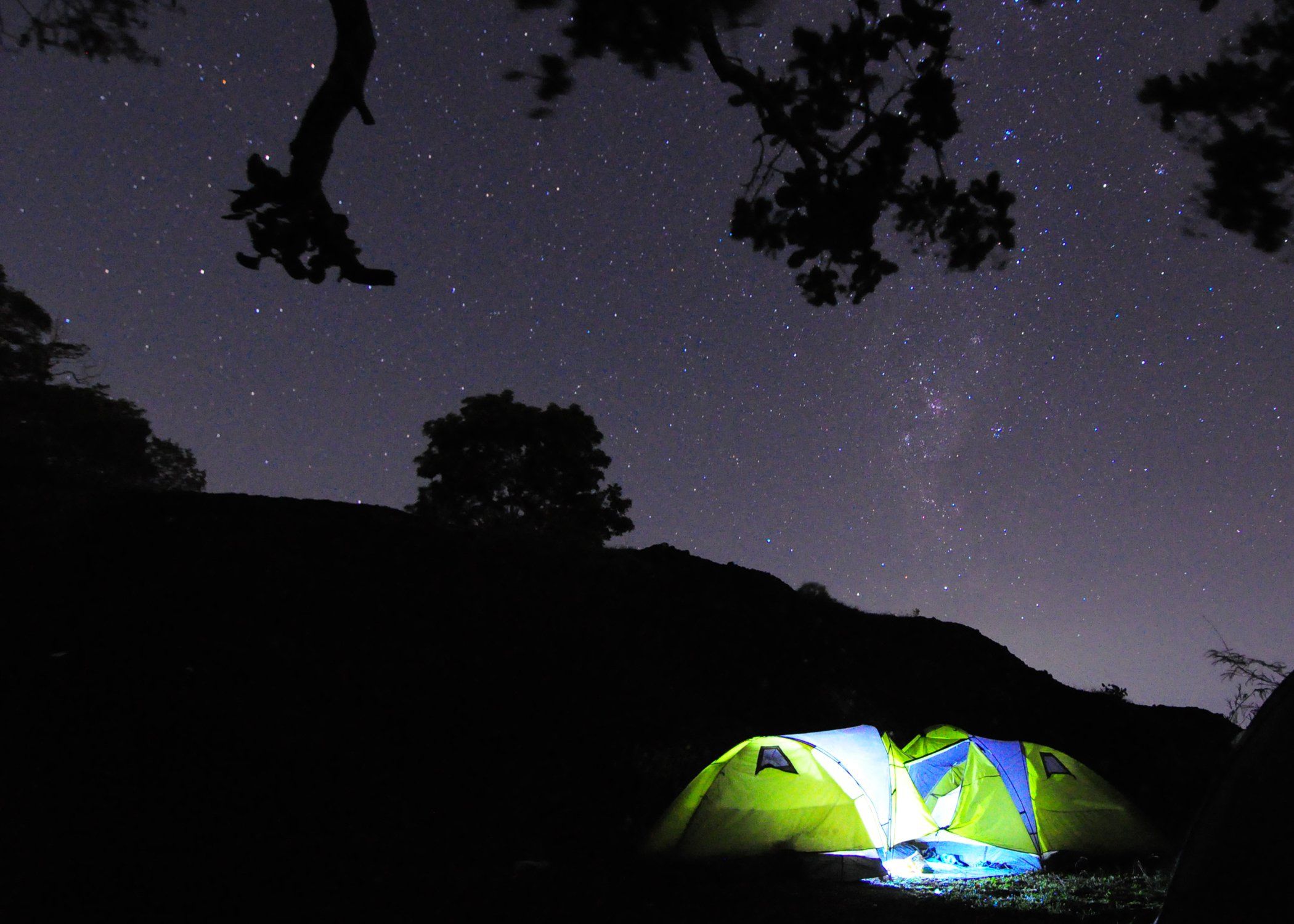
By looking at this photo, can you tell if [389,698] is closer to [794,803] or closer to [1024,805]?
[794,803]

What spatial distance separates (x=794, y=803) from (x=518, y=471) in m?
20.5

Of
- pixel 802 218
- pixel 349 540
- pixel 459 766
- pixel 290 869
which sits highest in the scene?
pixel 802 218

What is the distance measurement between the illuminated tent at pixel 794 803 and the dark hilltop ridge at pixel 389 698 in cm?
87

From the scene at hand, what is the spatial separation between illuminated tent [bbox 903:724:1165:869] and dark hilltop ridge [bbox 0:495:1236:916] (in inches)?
120

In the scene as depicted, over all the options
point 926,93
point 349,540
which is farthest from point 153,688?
point 926,93

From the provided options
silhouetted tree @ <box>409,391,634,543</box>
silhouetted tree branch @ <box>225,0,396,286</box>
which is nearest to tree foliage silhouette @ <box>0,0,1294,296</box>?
silhouetted tree branch @ <box>225,0,396,286</box>

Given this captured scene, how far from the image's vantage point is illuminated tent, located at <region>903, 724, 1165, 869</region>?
8.27 metres

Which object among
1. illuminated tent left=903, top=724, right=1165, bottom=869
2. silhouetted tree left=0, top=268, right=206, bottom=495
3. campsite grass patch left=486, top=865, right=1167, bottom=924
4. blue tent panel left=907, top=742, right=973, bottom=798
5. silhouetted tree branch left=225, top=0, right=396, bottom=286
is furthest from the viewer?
silhouetted tree left=0, top=268, right=206, bottom=495

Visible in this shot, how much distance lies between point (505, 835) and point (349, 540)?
8.38 m

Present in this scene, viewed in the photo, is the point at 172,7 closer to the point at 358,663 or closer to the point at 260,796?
the point at 260,796

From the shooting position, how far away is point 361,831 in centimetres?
719

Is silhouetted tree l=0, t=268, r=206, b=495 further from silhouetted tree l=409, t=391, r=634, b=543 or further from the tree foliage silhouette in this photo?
the tree foliage silhouette

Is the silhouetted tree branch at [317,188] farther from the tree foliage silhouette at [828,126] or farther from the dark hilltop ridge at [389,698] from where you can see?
the dark hilltop ridge at [389,698]

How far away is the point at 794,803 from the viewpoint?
775 centimetres
